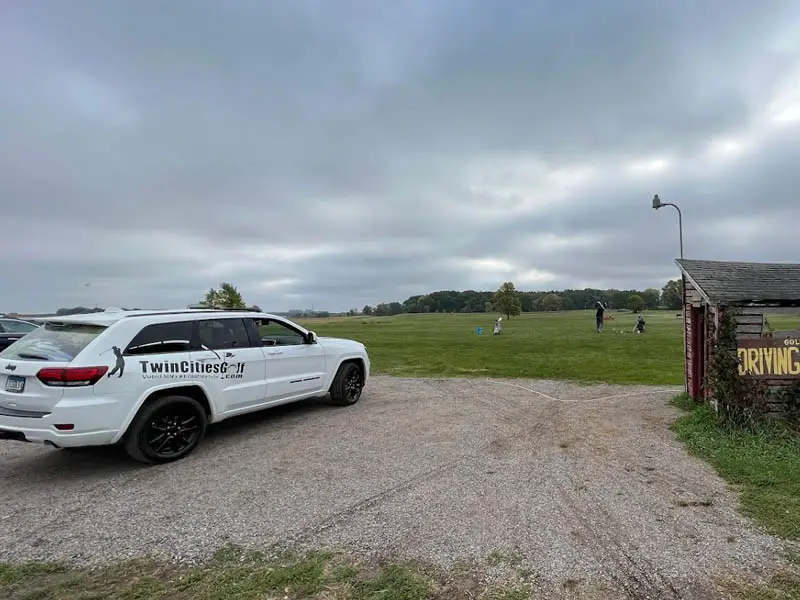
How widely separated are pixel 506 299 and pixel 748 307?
160 ft

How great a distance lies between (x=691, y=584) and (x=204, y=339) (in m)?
5.33

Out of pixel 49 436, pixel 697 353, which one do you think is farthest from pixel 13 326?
pixel 697 353

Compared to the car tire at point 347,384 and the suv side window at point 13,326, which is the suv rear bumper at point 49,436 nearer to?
the car tire at point 347,384

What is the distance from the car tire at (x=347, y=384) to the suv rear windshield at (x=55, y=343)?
3.81 m

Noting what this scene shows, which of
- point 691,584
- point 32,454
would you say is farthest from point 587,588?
point 32,454

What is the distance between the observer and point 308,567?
10.3 feet

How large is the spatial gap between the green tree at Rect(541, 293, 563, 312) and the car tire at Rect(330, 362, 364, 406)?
310ft

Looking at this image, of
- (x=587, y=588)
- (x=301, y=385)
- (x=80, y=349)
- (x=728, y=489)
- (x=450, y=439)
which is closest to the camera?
(x=587, y=588)

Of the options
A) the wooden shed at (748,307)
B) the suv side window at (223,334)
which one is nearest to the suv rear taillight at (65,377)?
the suv side window at (223,334)

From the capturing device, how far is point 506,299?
54.8 m

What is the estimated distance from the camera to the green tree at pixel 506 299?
54781 millimetres

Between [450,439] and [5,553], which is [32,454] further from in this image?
[450,439]

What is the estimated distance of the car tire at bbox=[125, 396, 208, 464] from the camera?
201 inches

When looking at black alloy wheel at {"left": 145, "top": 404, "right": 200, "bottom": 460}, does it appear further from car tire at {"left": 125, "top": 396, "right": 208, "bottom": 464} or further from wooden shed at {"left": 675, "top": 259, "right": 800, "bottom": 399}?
wooden shed at {"left": 675, "top": 259, "right": 800, "bottom": 399}
